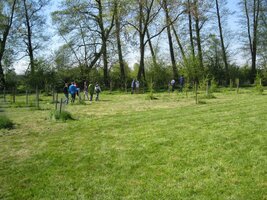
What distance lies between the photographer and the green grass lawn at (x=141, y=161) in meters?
5.46

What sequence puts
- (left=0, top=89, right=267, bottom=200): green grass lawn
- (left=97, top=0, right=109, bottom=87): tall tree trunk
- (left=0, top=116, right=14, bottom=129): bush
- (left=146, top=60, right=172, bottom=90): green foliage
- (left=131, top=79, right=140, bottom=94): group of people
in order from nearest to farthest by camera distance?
1. (left=0, top=89, right=267, bottom=200): green grass lawn
2. (left=0, top=116, right=14, bottom=129): bush
3. (left=131, top=79, right=140, bottom=94): group of people
4. (left=97, top=0, right=109, bottom=87): tall tree trunk
5. (left=146, top=60, right=172, bottom=90): green foliage

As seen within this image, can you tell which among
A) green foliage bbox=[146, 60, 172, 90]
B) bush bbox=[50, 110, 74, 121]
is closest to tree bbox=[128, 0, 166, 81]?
green foliage bbox=[146, 60, 172, 90]

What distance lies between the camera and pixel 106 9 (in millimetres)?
35562

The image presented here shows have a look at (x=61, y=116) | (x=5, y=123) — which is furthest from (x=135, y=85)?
(x=5, y=123)

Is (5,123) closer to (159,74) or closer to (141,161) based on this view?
(141,161)

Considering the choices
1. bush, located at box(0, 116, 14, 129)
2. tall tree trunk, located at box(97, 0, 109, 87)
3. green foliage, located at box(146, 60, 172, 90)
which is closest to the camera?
bush, located at box(0, 116, 14, 129)

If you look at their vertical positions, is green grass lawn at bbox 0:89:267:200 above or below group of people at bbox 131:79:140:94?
below

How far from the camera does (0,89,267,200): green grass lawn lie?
546 centimetres

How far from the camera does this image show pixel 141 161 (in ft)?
22.6

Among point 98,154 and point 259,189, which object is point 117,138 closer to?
point 98,154

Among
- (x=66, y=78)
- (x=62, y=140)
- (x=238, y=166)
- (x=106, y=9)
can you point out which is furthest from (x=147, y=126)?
(x=66, y=78)

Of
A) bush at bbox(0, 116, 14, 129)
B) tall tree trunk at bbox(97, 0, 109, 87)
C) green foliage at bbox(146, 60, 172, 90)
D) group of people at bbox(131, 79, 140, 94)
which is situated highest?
tall tree trunk at bbox(97, 0, 109, 87)

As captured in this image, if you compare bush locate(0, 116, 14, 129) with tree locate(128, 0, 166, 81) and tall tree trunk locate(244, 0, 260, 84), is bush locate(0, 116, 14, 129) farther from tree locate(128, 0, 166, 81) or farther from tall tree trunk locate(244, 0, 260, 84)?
tall tree trunk locate(244, 0, 260, 84)

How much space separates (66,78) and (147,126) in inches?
1192
